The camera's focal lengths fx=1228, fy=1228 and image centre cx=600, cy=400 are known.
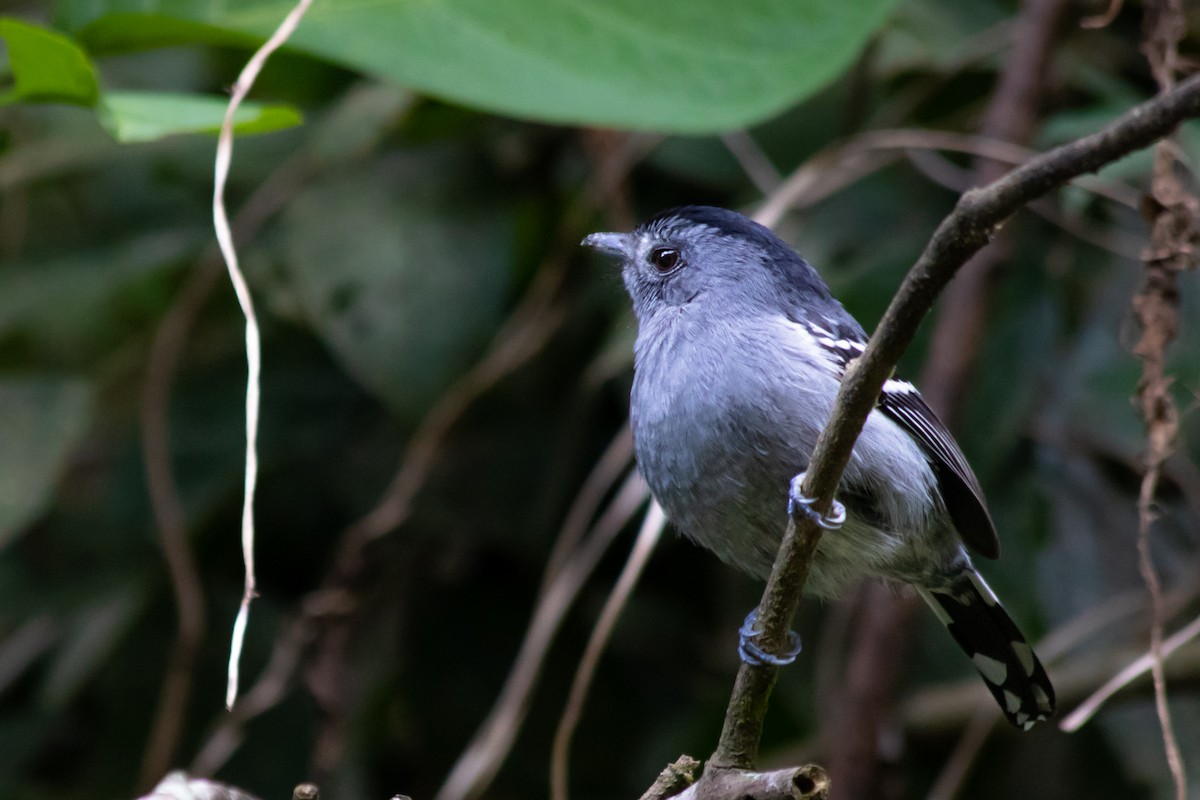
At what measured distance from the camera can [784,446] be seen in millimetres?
2170

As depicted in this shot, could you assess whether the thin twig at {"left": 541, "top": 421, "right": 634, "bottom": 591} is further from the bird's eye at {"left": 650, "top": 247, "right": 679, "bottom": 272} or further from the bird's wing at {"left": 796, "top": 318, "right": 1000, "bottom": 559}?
the bird's wing at {"left": 796, "top": 318, "right": 1000, "bottom": 559}

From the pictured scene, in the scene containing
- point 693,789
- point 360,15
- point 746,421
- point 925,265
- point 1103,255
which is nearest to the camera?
point 925,265

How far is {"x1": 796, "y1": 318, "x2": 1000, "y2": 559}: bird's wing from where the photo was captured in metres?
2.36

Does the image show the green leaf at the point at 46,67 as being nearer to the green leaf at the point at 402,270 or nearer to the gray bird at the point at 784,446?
the green leaf at the point at 402,270

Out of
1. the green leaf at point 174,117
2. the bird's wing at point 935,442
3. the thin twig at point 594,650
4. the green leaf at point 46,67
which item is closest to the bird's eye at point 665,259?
the bird's wing at point 935,442

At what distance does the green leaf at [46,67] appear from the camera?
2.37 meters

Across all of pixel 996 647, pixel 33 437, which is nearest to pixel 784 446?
pixel 996 647

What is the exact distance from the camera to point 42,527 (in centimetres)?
411

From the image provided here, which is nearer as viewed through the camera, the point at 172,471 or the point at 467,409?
the point at 467,409

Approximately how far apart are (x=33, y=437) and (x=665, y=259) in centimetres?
186

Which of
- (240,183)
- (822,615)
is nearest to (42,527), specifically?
(240,183)

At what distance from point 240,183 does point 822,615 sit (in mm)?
2312

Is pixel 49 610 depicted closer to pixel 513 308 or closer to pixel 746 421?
pixel 513 308

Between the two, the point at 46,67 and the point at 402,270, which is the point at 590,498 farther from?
the point at 46,67
